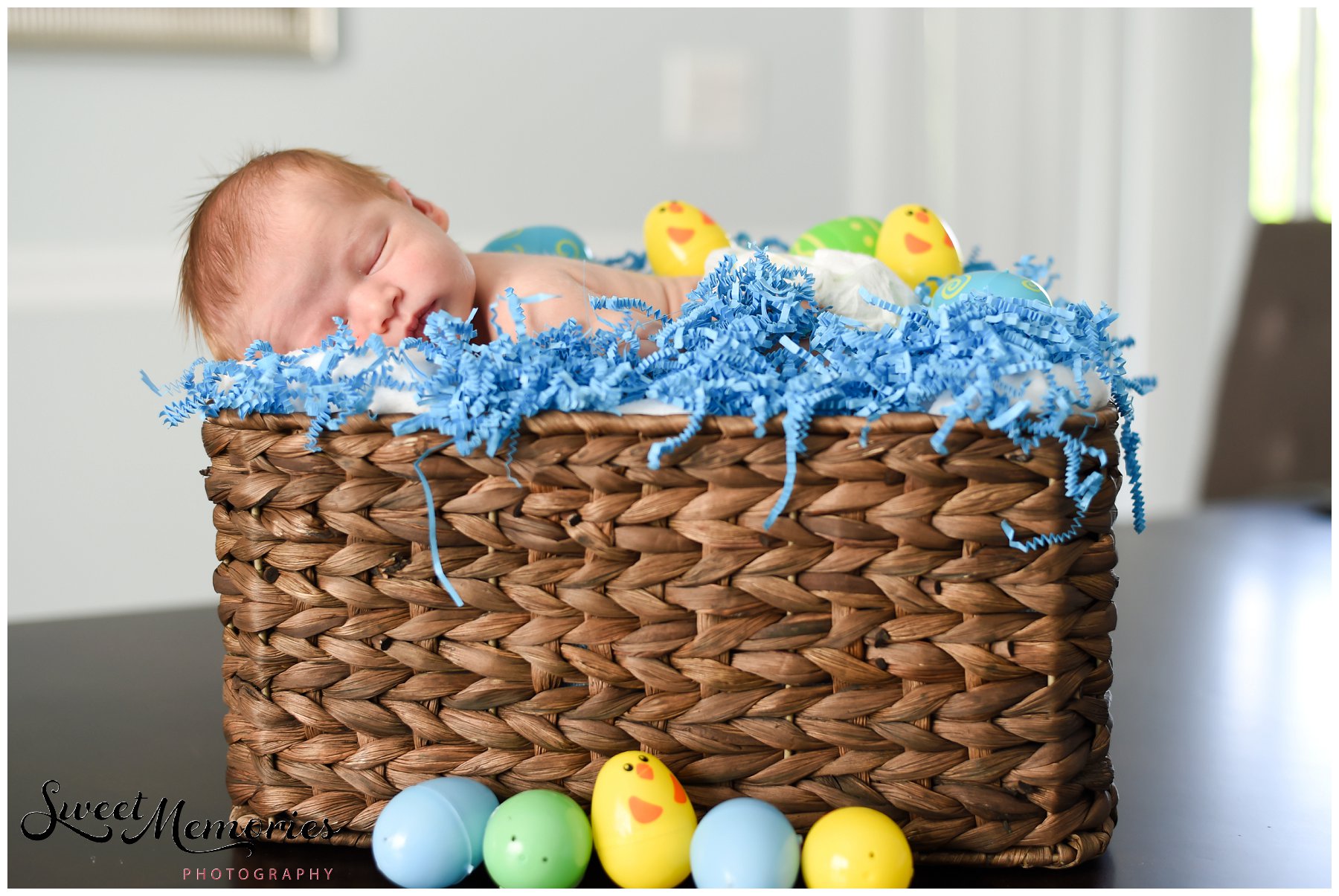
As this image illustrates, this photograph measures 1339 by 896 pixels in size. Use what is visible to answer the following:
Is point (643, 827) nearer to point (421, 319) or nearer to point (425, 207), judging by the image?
point (421, 319)

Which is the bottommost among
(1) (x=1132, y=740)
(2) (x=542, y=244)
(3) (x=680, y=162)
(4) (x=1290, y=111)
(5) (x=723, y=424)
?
(1) (x=1132, y=740)

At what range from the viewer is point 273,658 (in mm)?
673

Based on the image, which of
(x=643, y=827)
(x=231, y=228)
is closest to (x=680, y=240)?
(x=231, y=228)

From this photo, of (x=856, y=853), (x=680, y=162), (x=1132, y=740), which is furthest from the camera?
(x=680, y=162)

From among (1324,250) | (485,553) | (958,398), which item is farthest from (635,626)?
(1324,250)

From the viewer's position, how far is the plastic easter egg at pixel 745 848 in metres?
0.58

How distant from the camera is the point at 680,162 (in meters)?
2.48

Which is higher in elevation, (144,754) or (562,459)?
(562,459)

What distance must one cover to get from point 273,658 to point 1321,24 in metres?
2.92

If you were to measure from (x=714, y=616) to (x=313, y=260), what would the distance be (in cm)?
48

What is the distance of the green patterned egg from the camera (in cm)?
110

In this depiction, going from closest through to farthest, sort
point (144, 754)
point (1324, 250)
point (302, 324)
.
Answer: point (144, 754) < point (302, 324) < point (1324, 250)

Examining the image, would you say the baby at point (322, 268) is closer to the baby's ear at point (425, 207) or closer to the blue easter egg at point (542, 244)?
the baby's ear at point (425, 207)

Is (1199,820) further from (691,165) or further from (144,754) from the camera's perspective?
(691,165)
